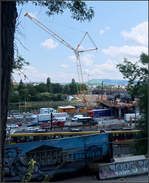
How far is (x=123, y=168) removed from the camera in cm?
714

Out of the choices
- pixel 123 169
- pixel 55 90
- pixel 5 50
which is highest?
A: pixel 55 90

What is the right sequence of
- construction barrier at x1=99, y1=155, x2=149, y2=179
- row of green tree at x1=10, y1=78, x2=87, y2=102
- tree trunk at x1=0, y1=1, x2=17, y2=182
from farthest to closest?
row of green tree at x1=10, y1=78, x2=87, y2=102
construction barrier at x1=99, y1=155, x2=149, y2=179
tree trunk at x1=0, y1=1, x2=17, y2=182

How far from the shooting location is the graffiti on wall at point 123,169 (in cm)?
706

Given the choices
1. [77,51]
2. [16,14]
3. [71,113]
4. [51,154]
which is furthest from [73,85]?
[16,14]

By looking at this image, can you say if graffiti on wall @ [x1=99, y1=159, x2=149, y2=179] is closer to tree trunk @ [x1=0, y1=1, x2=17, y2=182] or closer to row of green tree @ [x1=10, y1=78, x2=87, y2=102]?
tree trunk @ [x1=0, y1=1, x2=17, y2=182]

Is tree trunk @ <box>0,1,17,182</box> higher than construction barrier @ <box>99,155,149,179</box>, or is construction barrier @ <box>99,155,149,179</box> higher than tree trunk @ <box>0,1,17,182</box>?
tree trunk @ <box>0,1,17,182</box>

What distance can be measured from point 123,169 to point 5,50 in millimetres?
6556

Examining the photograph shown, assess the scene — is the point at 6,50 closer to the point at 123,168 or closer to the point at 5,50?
the point at 5,50

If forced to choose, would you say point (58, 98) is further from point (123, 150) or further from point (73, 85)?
point (123, 150)

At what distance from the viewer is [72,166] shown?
7.30m

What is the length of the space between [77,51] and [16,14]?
31.1 metres

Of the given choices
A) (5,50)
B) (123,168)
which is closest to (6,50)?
(5,50)

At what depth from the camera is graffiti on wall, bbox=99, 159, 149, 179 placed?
706 centimetres

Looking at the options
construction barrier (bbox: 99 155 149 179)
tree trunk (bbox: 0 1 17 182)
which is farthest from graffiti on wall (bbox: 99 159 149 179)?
tree trunk (bbox: 0 1 17 182)
